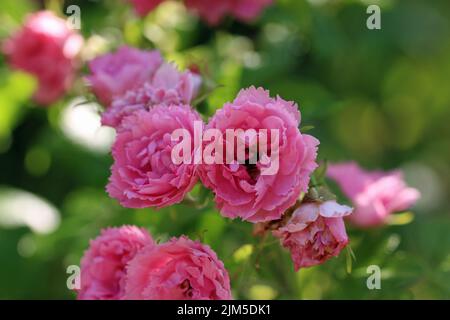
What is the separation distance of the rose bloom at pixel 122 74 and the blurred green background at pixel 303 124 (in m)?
0.10

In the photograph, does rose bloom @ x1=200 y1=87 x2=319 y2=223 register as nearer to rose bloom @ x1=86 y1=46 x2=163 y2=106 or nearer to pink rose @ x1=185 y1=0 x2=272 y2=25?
rose bloom @ x1=86 y1=46 x2=163 y2=106

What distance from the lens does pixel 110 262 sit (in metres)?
1.13

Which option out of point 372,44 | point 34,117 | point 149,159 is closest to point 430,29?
point 372,44

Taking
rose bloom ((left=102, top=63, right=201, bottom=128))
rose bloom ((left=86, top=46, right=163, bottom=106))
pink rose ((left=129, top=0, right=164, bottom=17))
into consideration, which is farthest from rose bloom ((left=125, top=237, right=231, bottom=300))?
pink rose ((left=129, top=0, right=164, bottom=17))

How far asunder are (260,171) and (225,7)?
0.83m

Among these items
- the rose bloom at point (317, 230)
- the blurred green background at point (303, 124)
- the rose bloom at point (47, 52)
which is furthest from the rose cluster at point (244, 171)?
the rose bloom at point (47, 52)

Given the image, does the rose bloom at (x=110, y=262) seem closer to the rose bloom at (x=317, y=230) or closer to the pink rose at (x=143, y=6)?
the rose bloom at (x=317, y=230)

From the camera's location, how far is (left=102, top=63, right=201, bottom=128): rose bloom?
3.68 ft

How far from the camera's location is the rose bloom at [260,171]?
963 mm

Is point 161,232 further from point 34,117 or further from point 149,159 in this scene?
point 34,117

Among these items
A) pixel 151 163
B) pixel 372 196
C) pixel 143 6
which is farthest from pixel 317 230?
pixel 143 6

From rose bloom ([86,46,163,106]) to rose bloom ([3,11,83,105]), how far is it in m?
0.53
